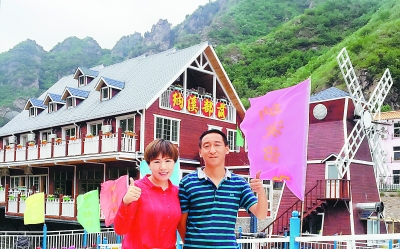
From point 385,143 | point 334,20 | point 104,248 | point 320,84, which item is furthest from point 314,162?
point 334,20

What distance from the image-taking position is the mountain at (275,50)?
1924 inches

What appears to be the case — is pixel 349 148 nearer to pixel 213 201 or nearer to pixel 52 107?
pixel 213 201

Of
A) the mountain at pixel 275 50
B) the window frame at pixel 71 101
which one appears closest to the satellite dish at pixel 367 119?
the window frame at pixel 71 101

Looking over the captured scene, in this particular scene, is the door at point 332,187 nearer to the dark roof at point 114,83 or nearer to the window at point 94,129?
the window at point 94,129

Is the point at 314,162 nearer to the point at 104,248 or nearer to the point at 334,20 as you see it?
the point at 104,248

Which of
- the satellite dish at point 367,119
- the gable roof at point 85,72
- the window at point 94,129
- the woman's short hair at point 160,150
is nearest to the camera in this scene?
the woman's short hair at point 160,150

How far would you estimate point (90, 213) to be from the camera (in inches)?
532

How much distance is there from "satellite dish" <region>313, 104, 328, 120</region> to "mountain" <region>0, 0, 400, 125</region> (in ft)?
80.3

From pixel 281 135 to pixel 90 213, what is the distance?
8.43 metres

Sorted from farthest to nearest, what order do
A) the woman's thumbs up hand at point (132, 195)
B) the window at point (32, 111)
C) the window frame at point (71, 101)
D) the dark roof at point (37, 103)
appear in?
the window at point (32, 111), the dark roof at point (37, 103), the window frame at point (71, 101), the woman's thumbs up hand at point (132, 195)

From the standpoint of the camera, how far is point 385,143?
39.5 m

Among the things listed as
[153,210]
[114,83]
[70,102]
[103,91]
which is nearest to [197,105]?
[114,83]

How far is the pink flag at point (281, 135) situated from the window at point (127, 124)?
14433mm

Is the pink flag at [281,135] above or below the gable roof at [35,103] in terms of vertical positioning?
below
